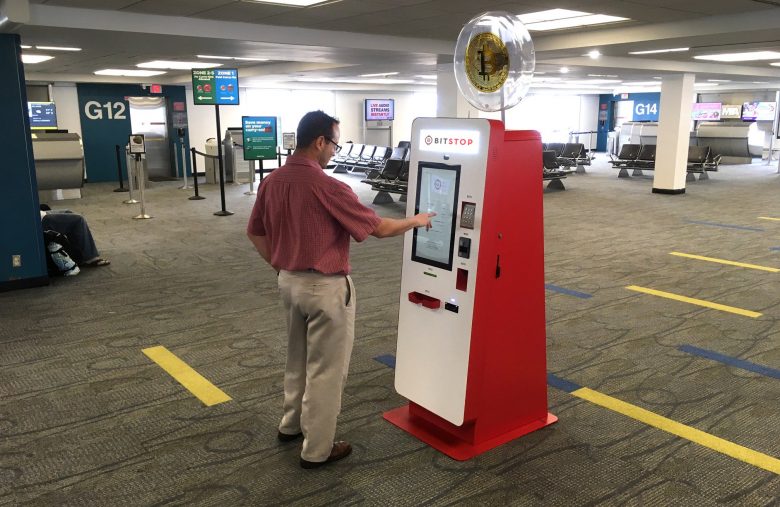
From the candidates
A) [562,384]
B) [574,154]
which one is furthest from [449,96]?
[562,384]

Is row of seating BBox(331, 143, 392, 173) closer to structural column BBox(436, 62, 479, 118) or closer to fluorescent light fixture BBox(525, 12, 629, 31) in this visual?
structural column BBox(436, 62, 479, 118)

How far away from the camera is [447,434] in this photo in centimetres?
330

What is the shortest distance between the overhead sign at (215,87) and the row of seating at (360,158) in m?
6.61

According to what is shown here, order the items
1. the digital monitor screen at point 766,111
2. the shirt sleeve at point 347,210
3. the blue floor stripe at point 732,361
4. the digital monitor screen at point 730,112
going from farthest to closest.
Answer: the digital monitor screen at point 730,112
the digital monitor screen at point 766,111
the blue floor stripe at point 732,361
the shirt sleeve at point 347,210

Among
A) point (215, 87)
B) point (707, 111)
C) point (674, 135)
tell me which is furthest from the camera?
point (707, 111)

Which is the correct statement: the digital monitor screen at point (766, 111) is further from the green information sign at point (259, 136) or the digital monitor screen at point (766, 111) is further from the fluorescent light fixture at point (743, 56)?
the green information sign at point (259, 136)

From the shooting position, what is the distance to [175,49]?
8953 millimetres

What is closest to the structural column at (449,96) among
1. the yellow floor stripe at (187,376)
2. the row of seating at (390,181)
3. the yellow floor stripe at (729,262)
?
the row of seating at (390,181)

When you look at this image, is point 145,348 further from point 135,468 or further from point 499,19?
point 499,19

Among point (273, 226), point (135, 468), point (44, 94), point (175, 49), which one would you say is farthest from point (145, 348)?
point (44, 94)

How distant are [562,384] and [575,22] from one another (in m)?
5.59

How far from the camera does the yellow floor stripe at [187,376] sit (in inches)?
150

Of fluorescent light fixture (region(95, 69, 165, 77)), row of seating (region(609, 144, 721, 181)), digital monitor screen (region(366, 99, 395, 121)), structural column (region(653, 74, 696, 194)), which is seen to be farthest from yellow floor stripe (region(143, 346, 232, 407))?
digital monitor screen (region(366, 99, 395, 121))

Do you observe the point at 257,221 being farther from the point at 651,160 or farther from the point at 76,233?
the point at 651,160
